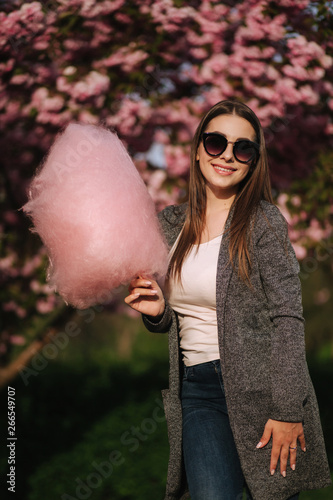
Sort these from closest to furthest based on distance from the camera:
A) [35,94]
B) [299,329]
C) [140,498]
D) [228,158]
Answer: [299,329] < [228,158] < [35,94] < [140,498]

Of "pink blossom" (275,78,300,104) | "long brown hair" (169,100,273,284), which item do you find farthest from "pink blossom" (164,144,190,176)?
"long brown hair" (169,100,273,284)

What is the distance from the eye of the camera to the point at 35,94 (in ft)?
10.1

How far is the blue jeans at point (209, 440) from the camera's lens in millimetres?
1540

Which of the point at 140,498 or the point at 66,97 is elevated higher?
the point at 66,97

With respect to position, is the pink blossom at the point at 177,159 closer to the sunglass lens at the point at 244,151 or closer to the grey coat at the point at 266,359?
the sunglass lens at the point at 244,151

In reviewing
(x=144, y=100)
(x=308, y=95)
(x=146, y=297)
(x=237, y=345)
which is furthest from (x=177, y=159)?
(x=237, y=345)

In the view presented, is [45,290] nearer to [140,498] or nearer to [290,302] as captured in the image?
[140,498]

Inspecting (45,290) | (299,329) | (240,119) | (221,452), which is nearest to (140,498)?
(45,290)

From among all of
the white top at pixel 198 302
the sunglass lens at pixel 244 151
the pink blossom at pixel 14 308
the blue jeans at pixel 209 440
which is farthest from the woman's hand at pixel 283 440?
the pink blossom at pixel 14 308

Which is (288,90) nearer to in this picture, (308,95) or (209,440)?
(308,95)

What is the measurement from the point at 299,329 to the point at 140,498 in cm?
282

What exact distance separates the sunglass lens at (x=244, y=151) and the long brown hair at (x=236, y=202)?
47 millimetres

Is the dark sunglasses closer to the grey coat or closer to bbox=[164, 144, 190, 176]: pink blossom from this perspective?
the grey coat

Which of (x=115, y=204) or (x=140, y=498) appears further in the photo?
(x=140, y=498)
